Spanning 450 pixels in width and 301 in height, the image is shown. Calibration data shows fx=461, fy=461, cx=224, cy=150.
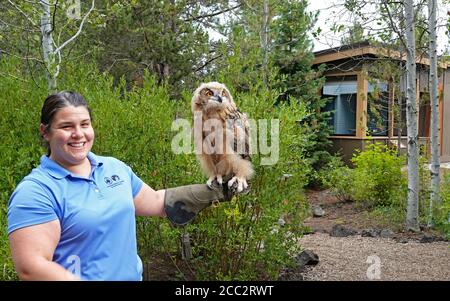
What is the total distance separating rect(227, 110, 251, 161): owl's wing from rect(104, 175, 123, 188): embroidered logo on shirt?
2.17 feet

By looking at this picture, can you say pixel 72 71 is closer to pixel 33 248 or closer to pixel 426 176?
pixel 33 248

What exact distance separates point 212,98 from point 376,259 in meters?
4.61

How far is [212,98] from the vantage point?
2203 mm

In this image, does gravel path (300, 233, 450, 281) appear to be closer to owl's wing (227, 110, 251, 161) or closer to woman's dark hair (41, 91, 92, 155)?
owl's wing (227, 110, 251, 161)

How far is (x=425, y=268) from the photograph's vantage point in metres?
5.63

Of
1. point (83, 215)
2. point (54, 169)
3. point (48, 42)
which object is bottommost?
point (83, 215)

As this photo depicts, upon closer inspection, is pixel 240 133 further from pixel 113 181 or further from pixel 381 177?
pixel 381 177

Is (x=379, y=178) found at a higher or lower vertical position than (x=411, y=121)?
lower

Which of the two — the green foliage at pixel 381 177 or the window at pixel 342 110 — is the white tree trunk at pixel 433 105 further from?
the window at pixel 342 110

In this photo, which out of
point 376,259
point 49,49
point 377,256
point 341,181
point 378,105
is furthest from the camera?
point 378,105

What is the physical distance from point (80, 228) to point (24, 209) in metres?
0.20

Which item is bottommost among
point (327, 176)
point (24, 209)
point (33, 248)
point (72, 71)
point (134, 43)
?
point (327, 176)

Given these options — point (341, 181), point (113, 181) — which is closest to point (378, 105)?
point (341, 181)
